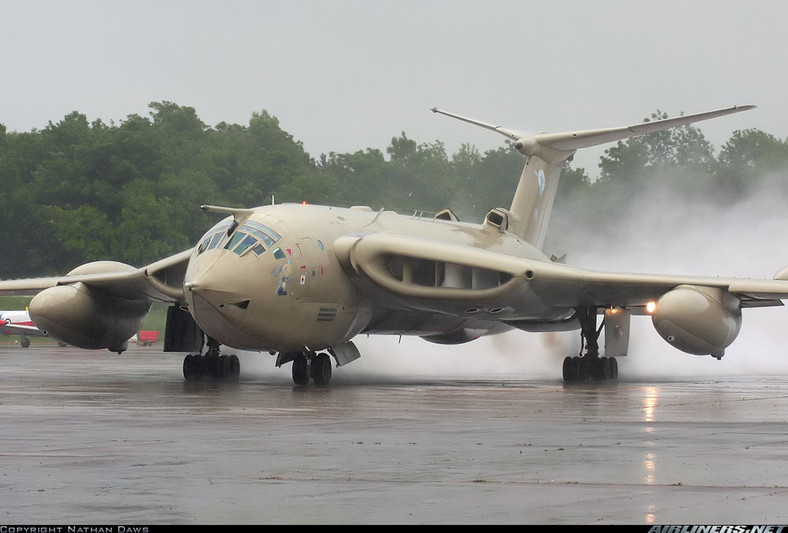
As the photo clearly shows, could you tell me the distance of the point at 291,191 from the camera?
7581 cm

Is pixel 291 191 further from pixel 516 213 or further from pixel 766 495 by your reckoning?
pixel 766 495

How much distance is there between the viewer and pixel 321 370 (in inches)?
1013

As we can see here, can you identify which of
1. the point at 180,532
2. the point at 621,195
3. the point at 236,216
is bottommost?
the point at 180,532

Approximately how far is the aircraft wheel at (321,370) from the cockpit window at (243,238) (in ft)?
8.87

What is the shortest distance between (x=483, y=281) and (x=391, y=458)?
1556cm

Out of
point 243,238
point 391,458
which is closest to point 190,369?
point 243,238

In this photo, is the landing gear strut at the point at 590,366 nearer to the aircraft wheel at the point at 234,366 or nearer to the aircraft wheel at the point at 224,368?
the aircraft wheel at the point at 234,366

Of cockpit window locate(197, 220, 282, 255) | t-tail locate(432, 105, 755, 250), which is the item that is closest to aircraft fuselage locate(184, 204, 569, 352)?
cockpit window locate(197, 220, 282, 255)

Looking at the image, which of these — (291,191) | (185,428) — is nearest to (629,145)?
(291,191)

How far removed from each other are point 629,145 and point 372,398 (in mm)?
54695

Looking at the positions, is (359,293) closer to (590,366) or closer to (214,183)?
(590,366)

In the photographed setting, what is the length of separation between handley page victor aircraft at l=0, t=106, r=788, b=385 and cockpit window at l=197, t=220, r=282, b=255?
0.09 feet

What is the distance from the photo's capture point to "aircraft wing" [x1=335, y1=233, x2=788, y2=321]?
25.6 metres

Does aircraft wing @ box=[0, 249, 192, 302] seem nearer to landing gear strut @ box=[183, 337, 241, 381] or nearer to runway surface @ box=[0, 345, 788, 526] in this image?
landing gear strut @ box=[183, 337, 241, 381]
